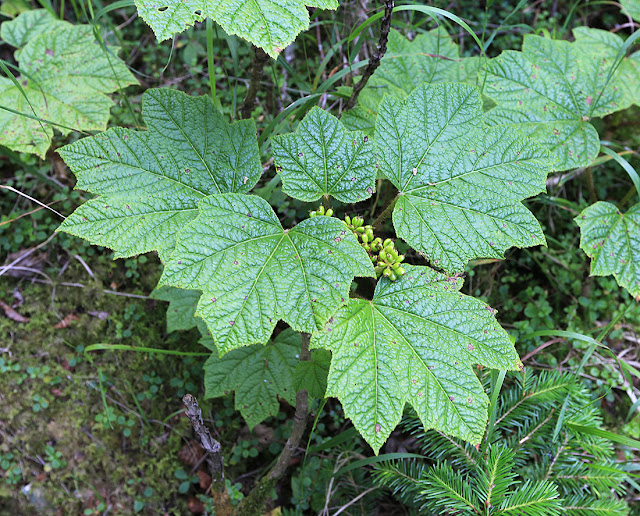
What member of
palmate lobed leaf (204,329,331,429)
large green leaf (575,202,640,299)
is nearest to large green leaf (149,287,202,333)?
palmate lobed leaf (204,329,331,429)

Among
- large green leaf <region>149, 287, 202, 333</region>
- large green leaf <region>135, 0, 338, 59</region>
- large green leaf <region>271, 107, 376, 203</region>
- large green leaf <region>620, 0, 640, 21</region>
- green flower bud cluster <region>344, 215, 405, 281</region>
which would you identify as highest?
large green leaf <region>135, 0, 338, 59</region>

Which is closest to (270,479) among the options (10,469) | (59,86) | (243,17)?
(10,469)

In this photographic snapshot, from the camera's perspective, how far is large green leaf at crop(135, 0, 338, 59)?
4.80 feet

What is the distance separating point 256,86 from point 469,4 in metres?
1.87

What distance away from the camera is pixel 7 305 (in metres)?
2.82

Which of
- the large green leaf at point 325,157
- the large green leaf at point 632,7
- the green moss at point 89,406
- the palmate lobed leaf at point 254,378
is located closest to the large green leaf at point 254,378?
the palmate lobed leaf at point 254,378

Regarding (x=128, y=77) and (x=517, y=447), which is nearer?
(x=517, y=447)

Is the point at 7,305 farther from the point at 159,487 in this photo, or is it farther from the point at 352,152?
the point at 352,152

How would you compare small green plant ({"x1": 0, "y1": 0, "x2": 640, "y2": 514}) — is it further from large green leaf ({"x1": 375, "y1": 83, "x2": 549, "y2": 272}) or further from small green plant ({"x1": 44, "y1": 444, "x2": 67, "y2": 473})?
small green plant ({"x1": 44, "y1": 444, "x2": 67, "y2": 473})

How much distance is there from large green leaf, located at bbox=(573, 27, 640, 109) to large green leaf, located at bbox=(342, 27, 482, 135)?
0.70 meters

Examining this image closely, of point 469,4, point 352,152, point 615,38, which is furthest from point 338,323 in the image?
point 469,4

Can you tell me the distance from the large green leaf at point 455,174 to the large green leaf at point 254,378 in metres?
0.94

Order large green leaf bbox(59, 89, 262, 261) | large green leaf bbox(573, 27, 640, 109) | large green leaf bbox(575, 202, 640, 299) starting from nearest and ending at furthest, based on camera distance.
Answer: large green leaf bbox(59, 89, 262, 261)
large green leaf bbox(575, 202, 640, 299)
large green leaf bbox(573, 27, 640, 109)

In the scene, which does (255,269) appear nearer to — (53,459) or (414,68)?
(414,68)
